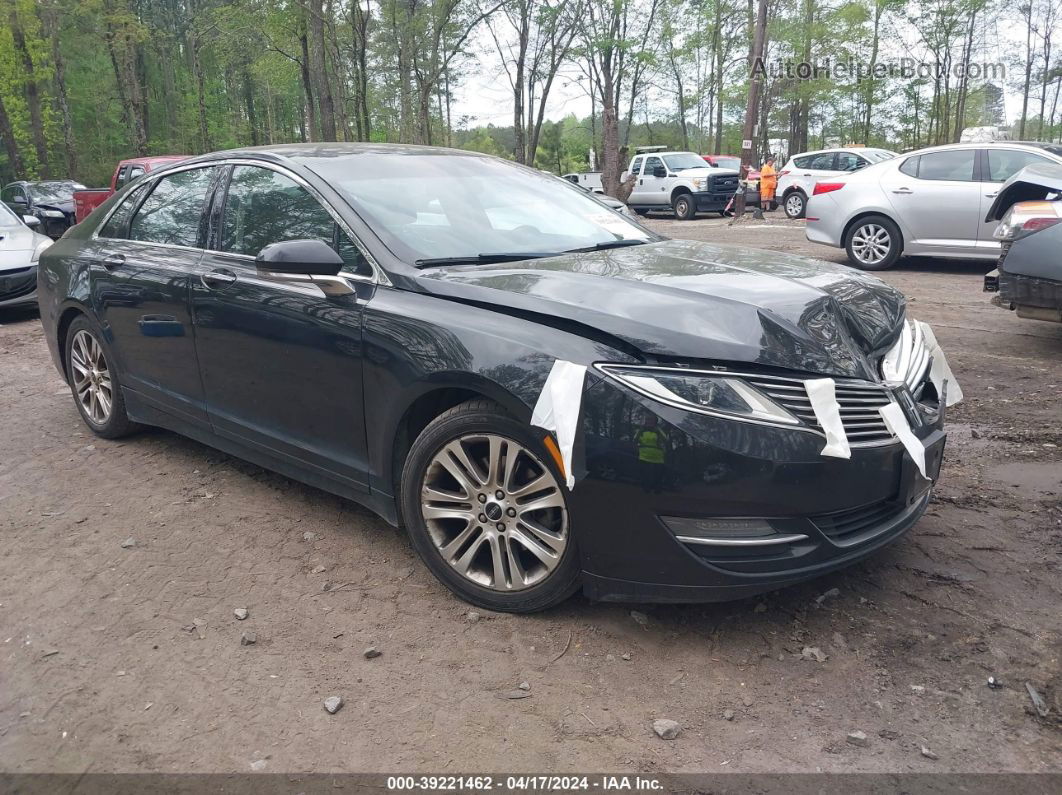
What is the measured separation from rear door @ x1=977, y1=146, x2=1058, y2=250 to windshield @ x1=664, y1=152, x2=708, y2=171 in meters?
14.9

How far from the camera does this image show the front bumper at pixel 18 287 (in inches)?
362

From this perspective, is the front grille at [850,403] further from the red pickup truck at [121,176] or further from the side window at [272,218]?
the red pickup truck at [121,176]

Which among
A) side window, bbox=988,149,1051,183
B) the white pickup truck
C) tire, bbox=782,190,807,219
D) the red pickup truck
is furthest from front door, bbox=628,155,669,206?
side window, bbox=988,149,1051,183

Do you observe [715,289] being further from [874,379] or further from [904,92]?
[904,92]

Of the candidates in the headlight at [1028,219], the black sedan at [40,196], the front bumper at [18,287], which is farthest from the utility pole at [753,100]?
the front bumper at [18,287]

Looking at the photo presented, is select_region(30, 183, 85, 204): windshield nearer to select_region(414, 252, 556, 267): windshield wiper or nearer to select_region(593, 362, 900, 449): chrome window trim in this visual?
select_region(414, 252, 556, 267): windshield wiper

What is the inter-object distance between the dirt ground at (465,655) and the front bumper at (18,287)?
20.7 ft

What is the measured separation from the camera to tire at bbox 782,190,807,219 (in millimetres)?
21391

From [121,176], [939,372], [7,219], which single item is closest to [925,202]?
[939,372]

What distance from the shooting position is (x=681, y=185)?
23.8 meters

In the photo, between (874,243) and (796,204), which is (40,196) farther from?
(874,243)

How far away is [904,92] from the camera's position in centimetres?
4003

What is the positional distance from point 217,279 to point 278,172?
56 centimetres

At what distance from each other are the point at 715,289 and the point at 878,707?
139 centimetres
